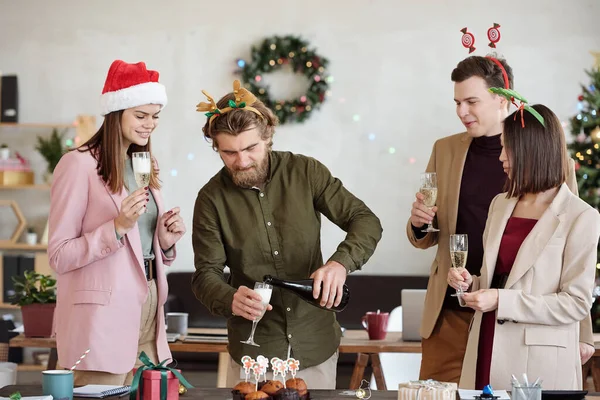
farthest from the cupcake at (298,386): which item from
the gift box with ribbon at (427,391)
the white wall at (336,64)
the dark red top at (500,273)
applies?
the white wall at (336,64)

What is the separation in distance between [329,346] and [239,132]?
2.61 feet

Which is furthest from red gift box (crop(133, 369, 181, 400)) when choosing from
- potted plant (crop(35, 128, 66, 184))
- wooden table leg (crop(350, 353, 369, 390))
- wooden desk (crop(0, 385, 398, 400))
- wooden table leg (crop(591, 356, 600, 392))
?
potted plant (crop(35, 128, 66, 184))

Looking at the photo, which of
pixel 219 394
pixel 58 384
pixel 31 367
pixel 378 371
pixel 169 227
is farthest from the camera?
pixel 31 367

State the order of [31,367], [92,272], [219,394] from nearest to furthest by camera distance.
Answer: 1. [219,394]
2. [92,272]
3. [31,367]

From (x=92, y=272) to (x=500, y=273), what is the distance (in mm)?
1399

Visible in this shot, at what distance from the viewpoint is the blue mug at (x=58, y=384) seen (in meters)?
2.43

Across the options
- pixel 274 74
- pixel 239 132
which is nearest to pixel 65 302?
pixel 239 132

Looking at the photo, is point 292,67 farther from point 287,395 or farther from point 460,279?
point 287,395

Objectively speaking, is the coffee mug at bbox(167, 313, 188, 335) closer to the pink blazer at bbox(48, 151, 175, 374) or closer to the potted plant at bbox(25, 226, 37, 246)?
the pink blazer at bbox(48, 151, 175, 374)

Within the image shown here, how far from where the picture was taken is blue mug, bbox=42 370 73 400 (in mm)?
2432

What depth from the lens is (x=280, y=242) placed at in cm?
300

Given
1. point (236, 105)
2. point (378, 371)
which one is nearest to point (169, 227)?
point (236, 105)

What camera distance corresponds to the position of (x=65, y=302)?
3082 mm

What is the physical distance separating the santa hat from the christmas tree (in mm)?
3616
